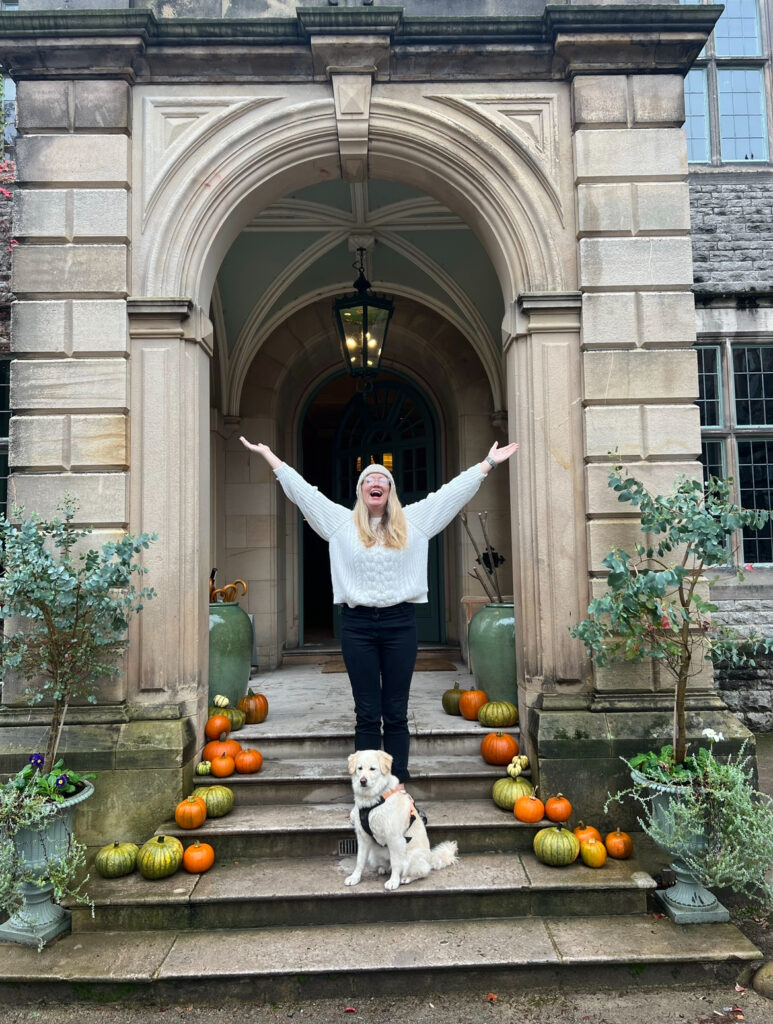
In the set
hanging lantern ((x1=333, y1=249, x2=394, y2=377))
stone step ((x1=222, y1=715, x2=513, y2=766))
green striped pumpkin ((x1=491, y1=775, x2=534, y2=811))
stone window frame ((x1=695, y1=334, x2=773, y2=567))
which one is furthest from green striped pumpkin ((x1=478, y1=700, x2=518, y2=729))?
stone window frame ((x1=695, y1=334, x2=773, y2=567))

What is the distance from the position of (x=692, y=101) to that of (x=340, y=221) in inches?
174

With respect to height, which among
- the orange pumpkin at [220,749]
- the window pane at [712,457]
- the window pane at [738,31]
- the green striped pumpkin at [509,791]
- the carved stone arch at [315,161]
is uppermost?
the window pane at [738,31]

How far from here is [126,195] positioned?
4.82 metres

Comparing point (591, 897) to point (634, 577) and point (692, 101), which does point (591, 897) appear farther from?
point (692, 101)

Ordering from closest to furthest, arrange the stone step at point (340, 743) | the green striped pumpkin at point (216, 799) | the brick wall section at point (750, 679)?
the green striped pumpkin at point (216, 799) → the stone step at point (340, 743) → the brick wall section at point (750, 679)

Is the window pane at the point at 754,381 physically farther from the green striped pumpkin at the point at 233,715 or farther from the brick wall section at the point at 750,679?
the green striped pumpkin at the point at 233,715

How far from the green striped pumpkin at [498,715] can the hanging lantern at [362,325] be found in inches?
138

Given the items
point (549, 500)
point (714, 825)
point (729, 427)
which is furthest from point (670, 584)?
point (729, 427)

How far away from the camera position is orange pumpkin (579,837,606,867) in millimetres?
3928

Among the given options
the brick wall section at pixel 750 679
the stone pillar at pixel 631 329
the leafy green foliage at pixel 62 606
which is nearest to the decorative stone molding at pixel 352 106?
the stone pillar at pixel 631 329

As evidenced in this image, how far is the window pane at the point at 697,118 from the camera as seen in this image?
808 cm

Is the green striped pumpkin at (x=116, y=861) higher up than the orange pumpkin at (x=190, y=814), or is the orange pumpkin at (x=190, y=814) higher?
the orange pumpkin at (x=190, y=814)

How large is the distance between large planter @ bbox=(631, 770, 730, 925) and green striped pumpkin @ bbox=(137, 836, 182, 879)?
2.64 meters

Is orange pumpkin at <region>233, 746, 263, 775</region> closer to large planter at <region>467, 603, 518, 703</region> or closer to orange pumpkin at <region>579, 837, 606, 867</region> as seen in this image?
large planter at <region>467, 603, 518, 703</region>
